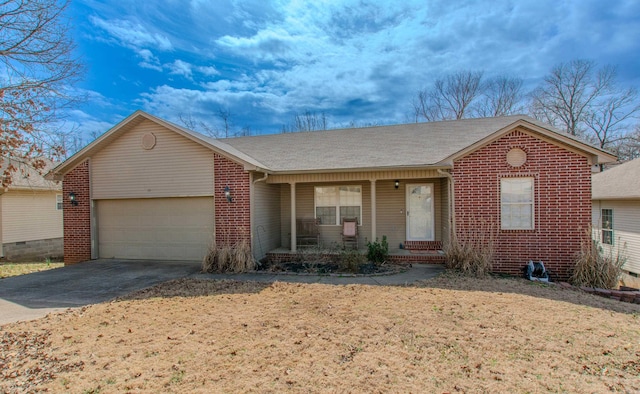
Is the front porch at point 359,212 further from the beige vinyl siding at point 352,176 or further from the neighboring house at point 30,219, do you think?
the neighboring house at point 30,219

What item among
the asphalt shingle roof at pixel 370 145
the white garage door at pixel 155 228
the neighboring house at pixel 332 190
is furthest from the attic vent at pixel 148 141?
the asphalt shingle roof at pixel 370 145

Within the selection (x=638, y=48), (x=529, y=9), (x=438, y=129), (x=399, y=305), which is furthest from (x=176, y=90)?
(x=638, y=48)

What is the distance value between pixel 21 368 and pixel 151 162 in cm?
710

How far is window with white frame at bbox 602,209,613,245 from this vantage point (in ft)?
43.1

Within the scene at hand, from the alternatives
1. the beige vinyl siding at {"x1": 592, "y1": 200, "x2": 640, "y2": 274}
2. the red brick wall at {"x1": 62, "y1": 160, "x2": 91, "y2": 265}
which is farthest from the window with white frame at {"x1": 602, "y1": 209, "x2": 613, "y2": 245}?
the red brick wall at {"x1": 62, "y1": 160, "x2": 91, "y2": 265}

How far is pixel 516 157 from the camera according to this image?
8078mm

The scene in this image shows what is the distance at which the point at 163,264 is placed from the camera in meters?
9.57

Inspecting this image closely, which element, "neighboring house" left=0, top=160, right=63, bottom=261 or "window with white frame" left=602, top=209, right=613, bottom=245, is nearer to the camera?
"neighboring house" left=0, top=160, right=63, bottom=261

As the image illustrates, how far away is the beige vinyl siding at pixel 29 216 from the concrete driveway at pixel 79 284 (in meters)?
6.34

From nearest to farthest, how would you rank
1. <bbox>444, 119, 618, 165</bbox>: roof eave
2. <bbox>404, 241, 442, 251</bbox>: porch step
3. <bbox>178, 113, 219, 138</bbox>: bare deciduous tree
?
<bbox>444, 119, 618, 165</bbox>: roof eave, <bbox>404, 241, 442, 251</bbox>: porch step, <bbox>178, 113, 219, 138</bbox>: bare deciduous tree

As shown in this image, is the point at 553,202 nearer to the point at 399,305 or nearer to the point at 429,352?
the point at 399,305

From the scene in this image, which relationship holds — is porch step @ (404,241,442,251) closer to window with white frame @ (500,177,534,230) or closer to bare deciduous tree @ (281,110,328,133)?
window with white frame @ (500,177,534,230)

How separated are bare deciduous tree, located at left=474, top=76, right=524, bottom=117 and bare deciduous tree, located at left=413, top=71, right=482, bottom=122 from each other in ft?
2.24

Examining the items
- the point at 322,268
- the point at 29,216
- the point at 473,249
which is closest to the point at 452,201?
the point at 473,249
